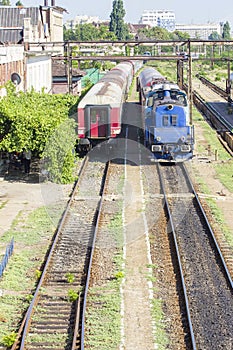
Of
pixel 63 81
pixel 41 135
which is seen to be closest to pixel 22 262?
pixel 41 135

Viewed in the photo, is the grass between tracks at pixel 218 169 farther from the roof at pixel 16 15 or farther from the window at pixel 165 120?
the roof at pixel 16 15

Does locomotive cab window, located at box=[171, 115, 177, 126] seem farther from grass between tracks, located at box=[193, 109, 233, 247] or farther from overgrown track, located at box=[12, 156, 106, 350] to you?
overgrown track, located at box=[12, 156, 106, 350]

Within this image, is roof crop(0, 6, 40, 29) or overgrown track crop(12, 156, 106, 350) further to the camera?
roof crop(0, 6, 40, 29)

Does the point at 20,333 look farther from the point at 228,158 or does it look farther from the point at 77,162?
the point at 228,158

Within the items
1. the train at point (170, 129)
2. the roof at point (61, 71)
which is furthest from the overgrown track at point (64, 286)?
the roof at point (61, 71)

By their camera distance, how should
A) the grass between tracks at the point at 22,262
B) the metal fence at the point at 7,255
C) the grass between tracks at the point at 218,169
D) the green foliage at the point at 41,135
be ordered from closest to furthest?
the grass between tracks at the point at 22,262
the metal fence at the point at 7,255
the grass between tracks at the point at 218,169
the green foliage at the point at 41,135

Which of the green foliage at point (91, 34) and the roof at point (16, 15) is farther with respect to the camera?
the green foliage at point (91, 34)

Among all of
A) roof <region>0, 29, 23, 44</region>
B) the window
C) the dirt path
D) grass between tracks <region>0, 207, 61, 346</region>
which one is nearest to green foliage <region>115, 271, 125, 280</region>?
the dirt path

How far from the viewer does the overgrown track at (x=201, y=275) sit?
35.7 ft

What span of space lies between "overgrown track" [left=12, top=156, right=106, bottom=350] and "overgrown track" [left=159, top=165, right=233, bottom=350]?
7.16 feet

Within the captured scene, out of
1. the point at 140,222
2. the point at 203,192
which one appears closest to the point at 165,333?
the point at 140,222

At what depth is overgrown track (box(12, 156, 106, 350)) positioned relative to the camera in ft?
35.0

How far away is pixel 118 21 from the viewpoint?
478 ft

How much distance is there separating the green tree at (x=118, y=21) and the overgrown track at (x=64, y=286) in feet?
421
